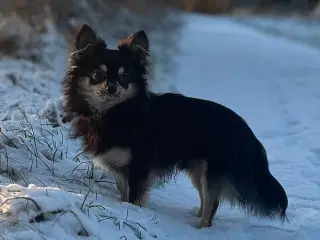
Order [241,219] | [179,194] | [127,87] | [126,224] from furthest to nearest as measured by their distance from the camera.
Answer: [179,194], [241,219], [127,87], [126,224]

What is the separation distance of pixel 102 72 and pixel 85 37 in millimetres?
335

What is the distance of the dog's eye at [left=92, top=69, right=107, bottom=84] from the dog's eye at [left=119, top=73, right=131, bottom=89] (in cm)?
12

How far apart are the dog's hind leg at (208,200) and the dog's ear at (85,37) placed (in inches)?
54.4

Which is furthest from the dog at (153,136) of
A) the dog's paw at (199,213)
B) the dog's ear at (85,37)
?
the dog's paw at (199,213)

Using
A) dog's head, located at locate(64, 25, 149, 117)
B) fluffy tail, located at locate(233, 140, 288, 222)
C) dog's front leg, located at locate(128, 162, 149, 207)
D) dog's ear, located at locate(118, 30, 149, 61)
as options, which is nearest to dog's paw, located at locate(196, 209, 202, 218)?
fluffy tail, located at locate(233, 140, 288, 222)

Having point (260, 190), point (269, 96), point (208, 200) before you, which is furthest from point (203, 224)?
point (269, 96)

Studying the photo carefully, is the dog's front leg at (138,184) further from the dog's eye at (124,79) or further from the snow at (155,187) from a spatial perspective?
the dog's eye at (124,79)

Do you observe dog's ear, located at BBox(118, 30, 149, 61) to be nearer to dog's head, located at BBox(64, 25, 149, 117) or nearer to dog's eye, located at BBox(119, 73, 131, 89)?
dog's head, located at BBox(64, 25, 149, 117)

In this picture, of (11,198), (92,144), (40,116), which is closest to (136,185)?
(92,144)

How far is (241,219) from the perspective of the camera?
5508 mm

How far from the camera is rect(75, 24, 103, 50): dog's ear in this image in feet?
16.8

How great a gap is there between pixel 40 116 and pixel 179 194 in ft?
7.42

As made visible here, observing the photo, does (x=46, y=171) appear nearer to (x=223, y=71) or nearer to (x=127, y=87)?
(x=127, y=87)

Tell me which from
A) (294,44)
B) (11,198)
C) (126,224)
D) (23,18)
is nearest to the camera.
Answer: (11,198)
